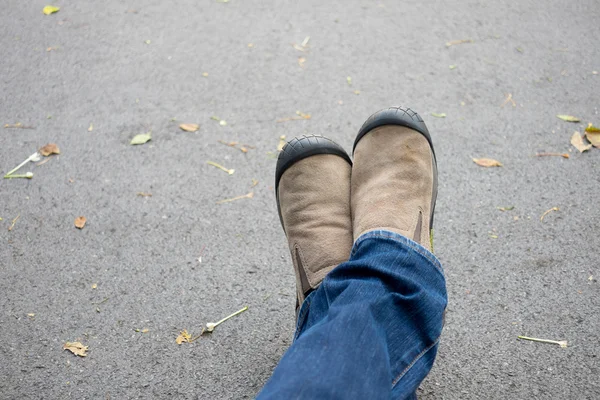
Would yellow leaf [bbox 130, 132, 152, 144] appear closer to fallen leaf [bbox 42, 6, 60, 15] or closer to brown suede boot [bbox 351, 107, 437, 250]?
brown suede boot [bbox 351, 107, 437, 250]

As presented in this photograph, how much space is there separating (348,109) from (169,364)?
4.27 ft

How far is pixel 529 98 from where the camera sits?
8.06 ft

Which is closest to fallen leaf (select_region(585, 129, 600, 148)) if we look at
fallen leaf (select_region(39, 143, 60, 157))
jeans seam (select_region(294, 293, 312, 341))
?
jeans seam (select_region(294, 293, 312, 341))

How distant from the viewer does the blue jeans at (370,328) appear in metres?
1.03

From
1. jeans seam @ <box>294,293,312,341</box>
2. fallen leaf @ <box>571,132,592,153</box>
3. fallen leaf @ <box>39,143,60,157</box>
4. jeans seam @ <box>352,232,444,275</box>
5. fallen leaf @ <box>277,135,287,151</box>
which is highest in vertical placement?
jeans seam @ <box>352,232,444,275</box>

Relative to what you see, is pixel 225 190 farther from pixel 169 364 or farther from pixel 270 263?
pixel 169 364

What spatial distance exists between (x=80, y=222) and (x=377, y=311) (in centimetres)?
125

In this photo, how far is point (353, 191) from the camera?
1698mm

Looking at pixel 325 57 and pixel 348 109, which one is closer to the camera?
pixel 348 109

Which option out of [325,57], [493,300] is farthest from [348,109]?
[493,300]

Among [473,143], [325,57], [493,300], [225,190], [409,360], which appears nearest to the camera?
[409,360]

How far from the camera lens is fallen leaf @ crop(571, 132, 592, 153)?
2.22m

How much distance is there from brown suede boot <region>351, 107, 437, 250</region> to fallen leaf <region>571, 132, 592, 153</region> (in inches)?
32.1

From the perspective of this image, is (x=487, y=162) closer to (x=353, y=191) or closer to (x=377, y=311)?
(x=353, y=191)
